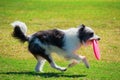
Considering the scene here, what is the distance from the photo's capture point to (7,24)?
2836 centimetres

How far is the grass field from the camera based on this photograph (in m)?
13.4

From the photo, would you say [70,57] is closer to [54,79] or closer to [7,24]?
[54,79]

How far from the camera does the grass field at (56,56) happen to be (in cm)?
1336

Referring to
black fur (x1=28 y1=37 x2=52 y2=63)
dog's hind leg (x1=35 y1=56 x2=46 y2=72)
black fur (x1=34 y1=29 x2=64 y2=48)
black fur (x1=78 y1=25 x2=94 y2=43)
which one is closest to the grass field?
dog's hind leg (x1=35 y1=56 x2=46 y2=72)

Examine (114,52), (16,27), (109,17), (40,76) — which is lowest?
(109,17)

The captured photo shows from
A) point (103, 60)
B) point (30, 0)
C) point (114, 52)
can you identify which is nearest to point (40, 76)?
point (103, 60)

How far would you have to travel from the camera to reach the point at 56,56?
16.9m

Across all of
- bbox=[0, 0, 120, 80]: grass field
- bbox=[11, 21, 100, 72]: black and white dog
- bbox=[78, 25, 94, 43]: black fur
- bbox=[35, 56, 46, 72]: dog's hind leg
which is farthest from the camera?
bbox=[35, 56, 46, 72]: dog's hind leg

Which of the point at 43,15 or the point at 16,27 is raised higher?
the point at 16,27

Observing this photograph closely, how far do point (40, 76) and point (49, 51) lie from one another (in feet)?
3.40

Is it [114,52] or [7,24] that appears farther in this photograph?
[7,24]

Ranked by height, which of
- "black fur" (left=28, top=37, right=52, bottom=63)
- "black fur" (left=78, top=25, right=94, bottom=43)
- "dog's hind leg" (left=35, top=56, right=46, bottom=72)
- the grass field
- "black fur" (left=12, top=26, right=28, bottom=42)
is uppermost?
"black fur" (left=78, top=25, right=94, bottom=43)

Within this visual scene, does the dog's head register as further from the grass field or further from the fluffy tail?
the fluffy tail


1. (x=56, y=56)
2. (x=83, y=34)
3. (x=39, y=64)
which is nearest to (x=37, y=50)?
(x=39, y=64)
